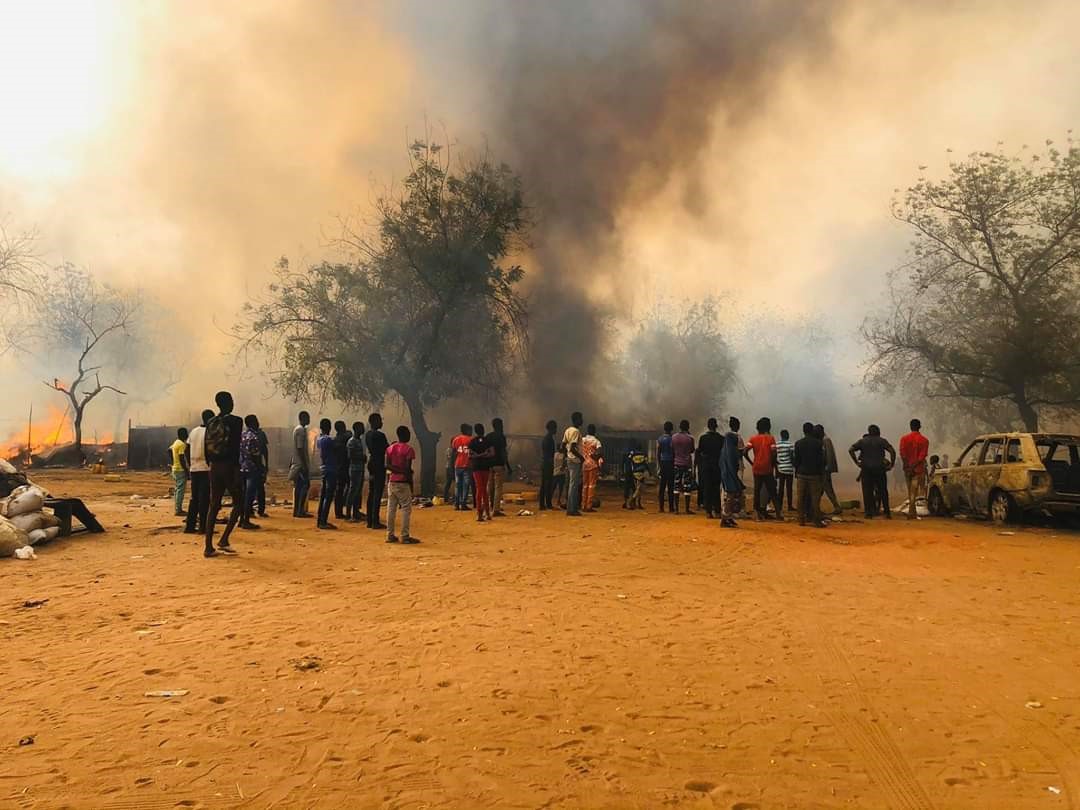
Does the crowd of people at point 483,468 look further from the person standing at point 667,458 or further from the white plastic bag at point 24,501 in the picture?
the white plastic bag at point 24,501

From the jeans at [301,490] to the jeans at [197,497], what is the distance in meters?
1.57

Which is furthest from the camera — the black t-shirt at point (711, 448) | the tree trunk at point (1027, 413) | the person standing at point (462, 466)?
the tree trunk at point (1027, 413)

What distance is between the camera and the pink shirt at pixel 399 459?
9.50 metres

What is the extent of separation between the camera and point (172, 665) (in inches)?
165

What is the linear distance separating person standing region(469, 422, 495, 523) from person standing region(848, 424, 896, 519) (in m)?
6.73

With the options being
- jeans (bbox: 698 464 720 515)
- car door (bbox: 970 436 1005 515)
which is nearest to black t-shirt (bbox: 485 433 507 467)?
jeans (bbox: 698 464 720 515)

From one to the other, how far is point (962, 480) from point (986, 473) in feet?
2.51

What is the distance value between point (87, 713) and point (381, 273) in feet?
57.3

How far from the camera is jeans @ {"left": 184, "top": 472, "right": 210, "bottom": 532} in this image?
886 cm

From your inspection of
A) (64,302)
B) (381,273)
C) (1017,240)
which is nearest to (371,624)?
(381,273)

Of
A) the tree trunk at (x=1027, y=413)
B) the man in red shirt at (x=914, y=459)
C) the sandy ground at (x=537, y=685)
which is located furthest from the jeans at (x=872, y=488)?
the tree trunk at (x=1027, y=413)

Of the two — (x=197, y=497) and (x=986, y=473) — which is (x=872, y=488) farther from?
(x=197, y=497)

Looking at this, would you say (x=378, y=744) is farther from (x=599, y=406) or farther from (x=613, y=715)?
(x=599, y=406)

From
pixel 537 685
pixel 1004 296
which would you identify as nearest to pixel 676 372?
pixel 1004 296
